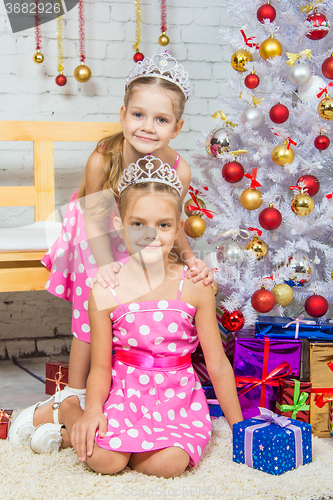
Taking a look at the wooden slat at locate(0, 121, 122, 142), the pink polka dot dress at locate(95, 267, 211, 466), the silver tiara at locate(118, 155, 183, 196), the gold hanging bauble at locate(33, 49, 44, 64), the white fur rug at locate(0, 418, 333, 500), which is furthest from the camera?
the gold hanging bauble at locate(33, 49, 44, 64)

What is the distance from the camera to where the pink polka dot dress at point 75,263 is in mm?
1369

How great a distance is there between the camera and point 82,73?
1979mm

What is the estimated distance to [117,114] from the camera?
2150mm

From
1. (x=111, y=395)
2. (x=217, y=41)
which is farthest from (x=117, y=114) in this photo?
(x=111, y=395)

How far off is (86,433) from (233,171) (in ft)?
2.95

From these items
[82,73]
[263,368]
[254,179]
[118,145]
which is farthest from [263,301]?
[82,73]

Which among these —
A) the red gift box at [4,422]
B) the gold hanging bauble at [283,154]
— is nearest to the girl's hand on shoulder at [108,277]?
the red gift box at [4,422]

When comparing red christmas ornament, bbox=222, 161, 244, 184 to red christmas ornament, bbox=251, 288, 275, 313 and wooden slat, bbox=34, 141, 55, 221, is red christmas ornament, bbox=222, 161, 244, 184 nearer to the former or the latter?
red christmas ornament, bbox=251, 288, 275, 313

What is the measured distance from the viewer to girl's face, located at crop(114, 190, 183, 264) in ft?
3.68

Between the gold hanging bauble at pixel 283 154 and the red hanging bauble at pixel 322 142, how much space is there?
0.08 m

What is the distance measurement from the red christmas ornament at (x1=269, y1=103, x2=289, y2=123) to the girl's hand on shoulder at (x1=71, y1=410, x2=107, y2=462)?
991 mm

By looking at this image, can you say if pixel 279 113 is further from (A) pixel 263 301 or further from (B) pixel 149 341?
(B) pixel 149 341

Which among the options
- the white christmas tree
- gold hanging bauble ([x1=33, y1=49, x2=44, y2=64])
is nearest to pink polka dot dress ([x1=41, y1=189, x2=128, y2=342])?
the white christmas tree

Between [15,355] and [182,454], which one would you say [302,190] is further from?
[15,355]
